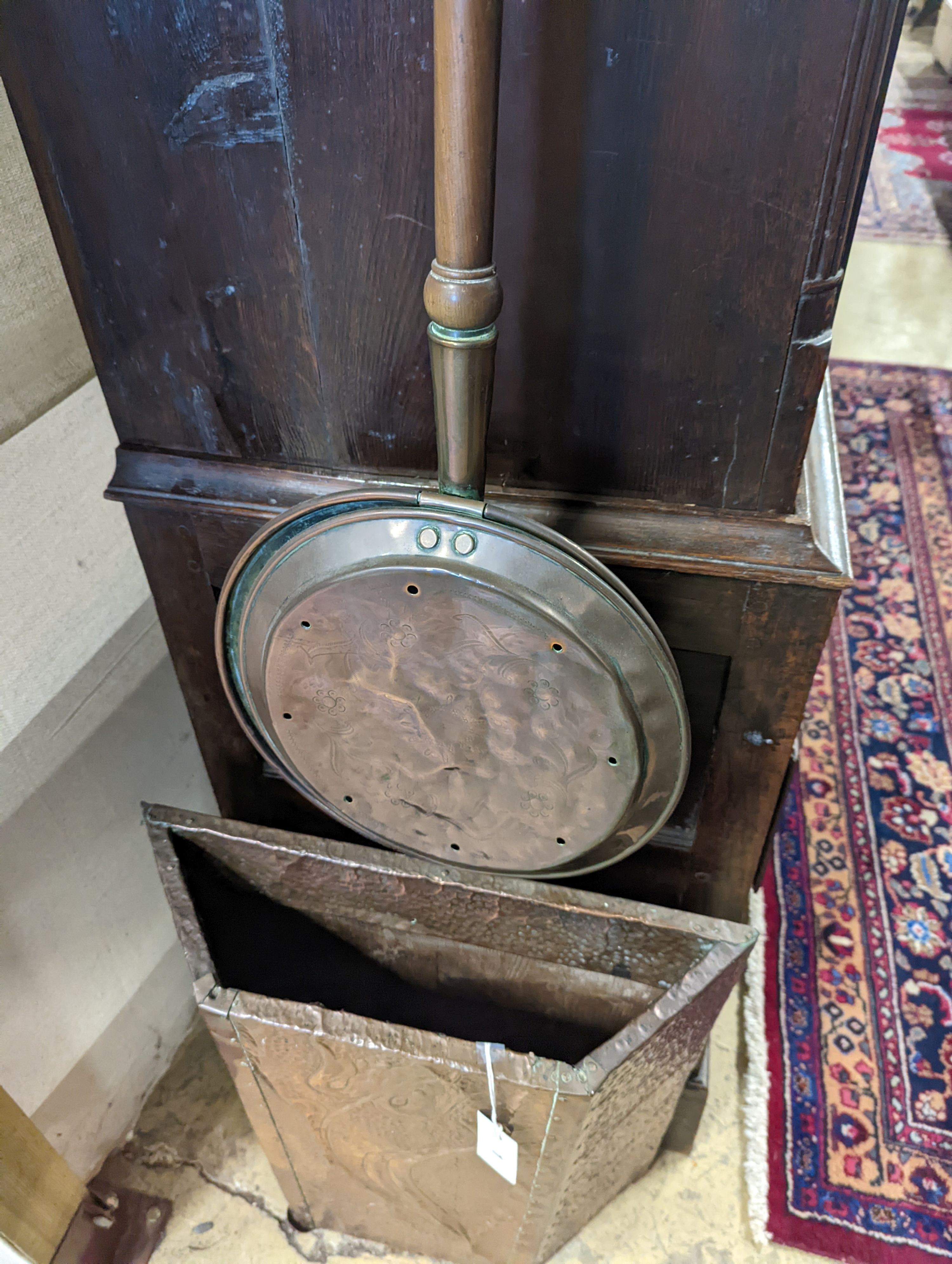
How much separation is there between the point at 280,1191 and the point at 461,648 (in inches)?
35.2

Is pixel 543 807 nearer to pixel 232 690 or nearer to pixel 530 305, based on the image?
pixel 232 690

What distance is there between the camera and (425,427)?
0.78m

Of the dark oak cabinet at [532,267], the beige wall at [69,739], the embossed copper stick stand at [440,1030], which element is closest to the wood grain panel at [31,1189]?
the beige wall at [69,739]

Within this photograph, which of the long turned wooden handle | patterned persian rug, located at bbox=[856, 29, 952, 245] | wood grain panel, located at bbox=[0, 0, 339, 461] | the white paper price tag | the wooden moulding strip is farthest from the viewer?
patterned persian rug, located at bbox=[856, 29, 952, 245]

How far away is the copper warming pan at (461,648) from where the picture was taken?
1.95ft

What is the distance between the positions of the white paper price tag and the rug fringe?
15.3 inches

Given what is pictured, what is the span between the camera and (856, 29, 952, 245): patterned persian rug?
12.1 feet

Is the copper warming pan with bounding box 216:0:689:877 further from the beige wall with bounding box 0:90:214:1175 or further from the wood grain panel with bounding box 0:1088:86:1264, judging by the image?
the wood grain panel with bounding box 0:1088:86:1264

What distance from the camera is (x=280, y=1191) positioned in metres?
1.18

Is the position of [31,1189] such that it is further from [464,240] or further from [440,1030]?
[464,240]

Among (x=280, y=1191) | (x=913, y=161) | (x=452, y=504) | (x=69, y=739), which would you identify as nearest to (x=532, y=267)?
(x=452, y=504)

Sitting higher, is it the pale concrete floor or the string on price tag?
the string on price tag

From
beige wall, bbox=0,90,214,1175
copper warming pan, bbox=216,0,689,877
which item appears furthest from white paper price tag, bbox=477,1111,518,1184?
beige wall, bbox=0,90,214,1175

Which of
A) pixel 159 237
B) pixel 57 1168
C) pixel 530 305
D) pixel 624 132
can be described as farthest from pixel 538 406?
pixel 57 1168
